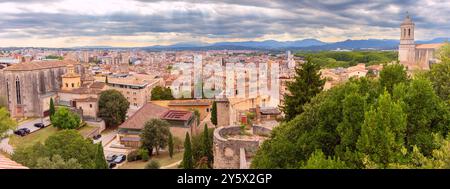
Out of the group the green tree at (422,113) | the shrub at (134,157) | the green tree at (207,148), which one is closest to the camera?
the green tree at (422,113)

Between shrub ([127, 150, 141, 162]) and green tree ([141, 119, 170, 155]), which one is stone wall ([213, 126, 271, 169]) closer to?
shrub ([127, 150, 141, 162])

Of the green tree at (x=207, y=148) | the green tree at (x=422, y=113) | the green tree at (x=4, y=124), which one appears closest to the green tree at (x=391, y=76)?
the green tree at (x=422, y=113)

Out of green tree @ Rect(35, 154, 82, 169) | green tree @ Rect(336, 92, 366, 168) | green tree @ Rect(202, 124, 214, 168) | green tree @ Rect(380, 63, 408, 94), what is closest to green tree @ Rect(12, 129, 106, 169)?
green tree @ Rect(35, 154, 82, 169)

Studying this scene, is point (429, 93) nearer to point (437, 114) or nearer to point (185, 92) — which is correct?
point (437, 114)

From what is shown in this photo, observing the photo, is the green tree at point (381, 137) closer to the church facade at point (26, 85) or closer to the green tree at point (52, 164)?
Answer: the green tree at point (52, 164)

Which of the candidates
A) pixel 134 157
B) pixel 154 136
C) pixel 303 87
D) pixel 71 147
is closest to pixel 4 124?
pixel 154 136
